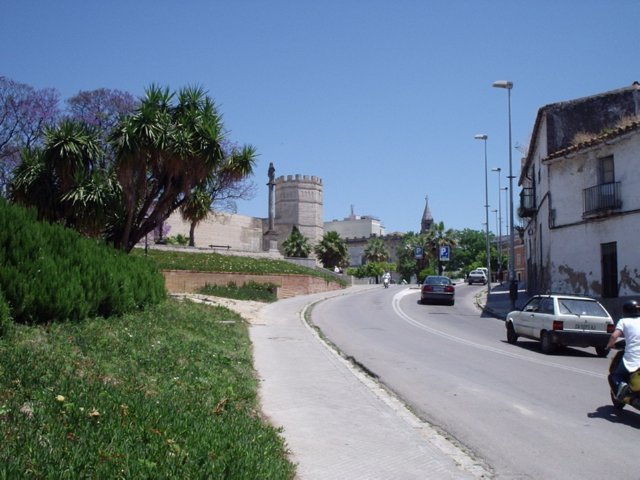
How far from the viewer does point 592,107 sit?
102ft

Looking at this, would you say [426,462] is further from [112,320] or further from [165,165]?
[165,165]

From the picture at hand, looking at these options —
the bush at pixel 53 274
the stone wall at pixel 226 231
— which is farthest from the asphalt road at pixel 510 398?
the stone wall at pixel 226 231

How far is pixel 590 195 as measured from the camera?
87.6ft

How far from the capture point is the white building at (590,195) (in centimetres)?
2477

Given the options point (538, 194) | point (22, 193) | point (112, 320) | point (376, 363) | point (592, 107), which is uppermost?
point (592, 107)

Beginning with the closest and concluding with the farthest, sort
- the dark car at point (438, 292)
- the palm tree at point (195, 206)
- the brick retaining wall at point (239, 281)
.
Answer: the palm tree at point (195, 206) → the brick retaining wall at point (239, 281) → the dark car at point (438, 292)

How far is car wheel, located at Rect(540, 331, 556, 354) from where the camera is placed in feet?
52.2

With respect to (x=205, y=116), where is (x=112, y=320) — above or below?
below

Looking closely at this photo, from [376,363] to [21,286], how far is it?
23.8ft

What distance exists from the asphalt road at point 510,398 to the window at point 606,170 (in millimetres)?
9611

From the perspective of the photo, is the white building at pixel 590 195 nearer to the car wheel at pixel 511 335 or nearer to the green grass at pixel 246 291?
the car wheel at pixel 511 335

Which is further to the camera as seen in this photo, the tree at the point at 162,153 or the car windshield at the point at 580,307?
the tree at the point at 162,153

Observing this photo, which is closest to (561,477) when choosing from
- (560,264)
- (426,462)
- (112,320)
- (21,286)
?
(426,462)

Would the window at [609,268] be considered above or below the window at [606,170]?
below
